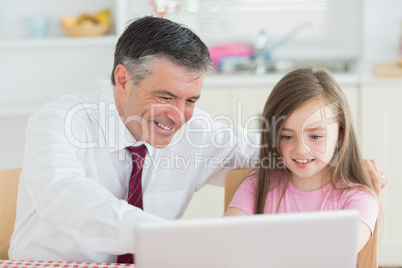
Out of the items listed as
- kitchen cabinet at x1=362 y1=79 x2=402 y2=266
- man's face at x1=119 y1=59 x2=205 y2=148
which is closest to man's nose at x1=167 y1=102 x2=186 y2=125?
man's face at x1=119 y1=59 x2=205 y2=148

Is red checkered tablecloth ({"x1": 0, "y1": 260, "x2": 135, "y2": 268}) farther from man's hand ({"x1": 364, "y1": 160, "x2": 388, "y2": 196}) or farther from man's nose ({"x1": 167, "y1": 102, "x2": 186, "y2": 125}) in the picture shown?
man's hand ({"x1": 364, "y1": 160, "x2": 388, "y2": 196})

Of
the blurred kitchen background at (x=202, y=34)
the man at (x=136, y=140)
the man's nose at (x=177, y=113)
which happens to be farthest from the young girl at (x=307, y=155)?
the blurred kitchen background at (x=202, y=34)

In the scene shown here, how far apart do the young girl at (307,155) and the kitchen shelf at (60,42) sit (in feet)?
5.54

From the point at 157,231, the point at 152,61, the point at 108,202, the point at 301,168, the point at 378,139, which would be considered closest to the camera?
the point at 157,231

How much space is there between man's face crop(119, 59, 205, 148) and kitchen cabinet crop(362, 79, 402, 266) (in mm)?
1446

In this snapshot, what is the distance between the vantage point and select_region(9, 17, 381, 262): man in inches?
51.8

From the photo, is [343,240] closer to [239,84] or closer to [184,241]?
[184,241]

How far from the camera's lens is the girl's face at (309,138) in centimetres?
145

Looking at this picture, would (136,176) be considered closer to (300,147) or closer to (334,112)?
(300,147)

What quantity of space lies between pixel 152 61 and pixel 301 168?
0.49 meters

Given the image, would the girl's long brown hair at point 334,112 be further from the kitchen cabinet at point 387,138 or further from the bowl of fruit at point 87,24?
the bowl of fruit at point 87,24

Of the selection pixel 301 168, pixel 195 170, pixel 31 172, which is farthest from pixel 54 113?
pixel 301 168

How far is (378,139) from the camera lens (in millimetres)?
2623

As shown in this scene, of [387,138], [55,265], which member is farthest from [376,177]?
[387,138]
